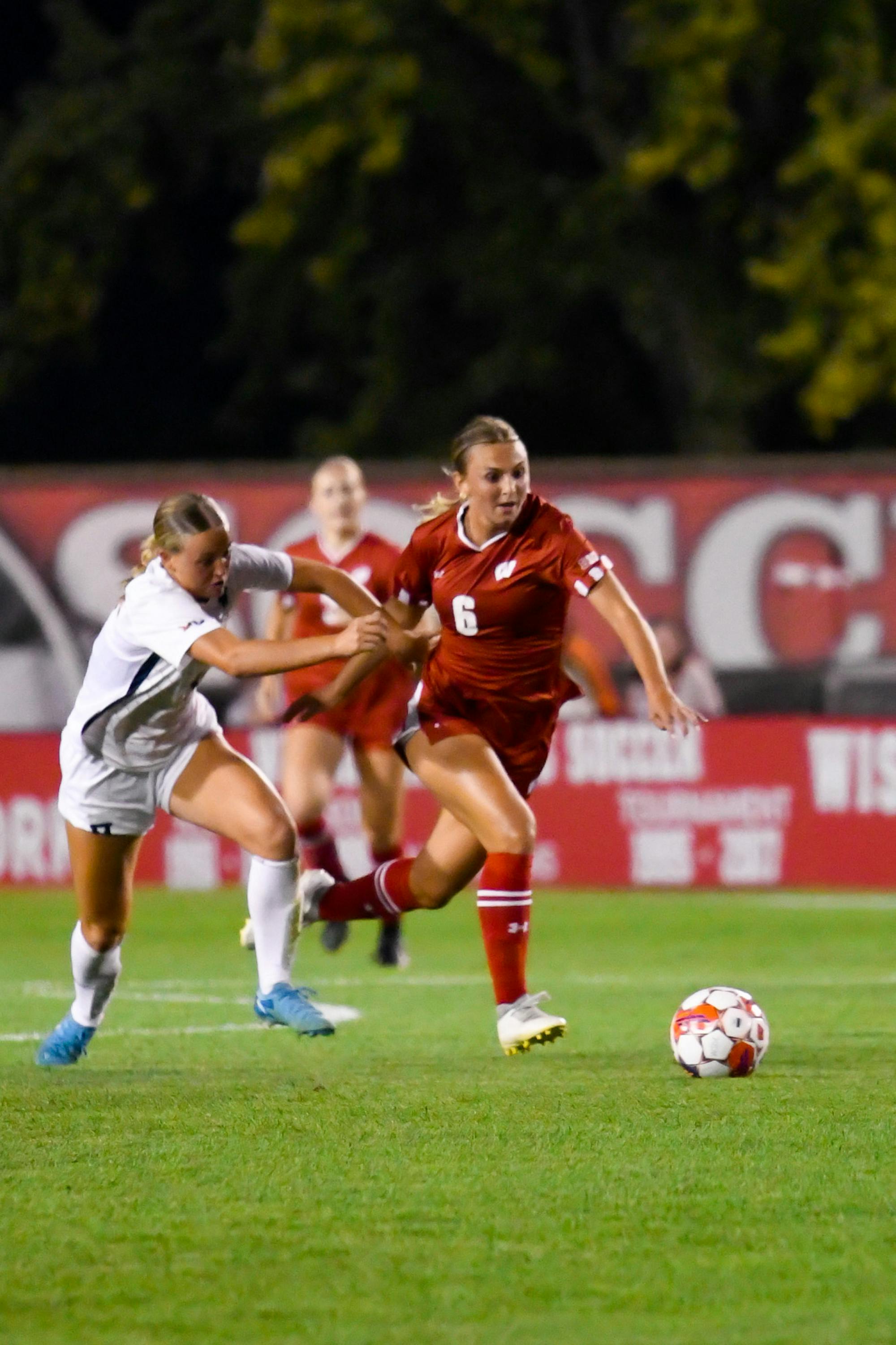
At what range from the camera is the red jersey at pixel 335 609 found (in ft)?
35.2

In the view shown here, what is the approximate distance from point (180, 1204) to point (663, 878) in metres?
10.5

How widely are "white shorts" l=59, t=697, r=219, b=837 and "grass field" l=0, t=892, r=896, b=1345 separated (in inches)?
28.9

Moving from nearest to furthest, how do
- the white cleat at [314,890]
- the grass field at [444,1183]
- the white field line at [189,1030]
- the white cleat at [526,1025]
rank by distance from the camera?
the grass field at [444,1183] → the white cleat at [526,1025] → the white field line at [189,1030] → the white cleat at [314,890]

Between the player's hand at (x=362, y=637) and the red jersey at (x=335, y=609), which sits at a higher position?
the red jersey at (x=335, y=609)

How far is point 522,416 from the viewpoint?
2895cm

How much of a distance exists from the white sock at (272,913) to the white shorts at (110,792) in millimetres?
368

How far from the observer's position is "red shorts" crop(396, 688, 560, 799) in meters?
7.78

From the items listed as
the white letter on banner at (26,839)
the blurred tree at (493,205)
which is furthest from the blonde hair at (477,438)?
the blurred tree at (493,205)

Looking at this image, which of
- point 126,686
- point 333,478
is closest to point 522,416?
point 333,478

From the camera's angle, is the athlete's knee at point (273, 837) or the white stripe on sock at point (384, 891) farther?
the white stripe on sock at point (384, 891)

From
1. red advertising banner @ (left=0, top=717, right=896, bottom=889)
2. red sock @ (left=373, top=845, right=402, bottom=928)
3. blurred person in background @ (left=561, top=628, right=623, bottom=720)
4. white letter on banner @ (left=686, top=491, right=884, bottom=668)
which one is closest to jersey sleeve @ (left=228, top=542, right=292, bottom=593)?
red sock @ (left=373, top=845, right=402, bottom=928)

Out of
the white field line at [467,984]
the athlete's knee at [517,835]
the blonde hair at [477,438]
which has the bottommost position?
the white field line at [467,984]

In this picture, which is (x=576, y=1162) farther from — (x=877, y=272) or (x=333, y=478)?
(x=877, y=272)

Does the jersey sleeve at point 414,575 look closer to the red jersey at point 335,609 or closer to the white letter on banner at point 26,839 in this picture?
the red jersey at point 335,609
